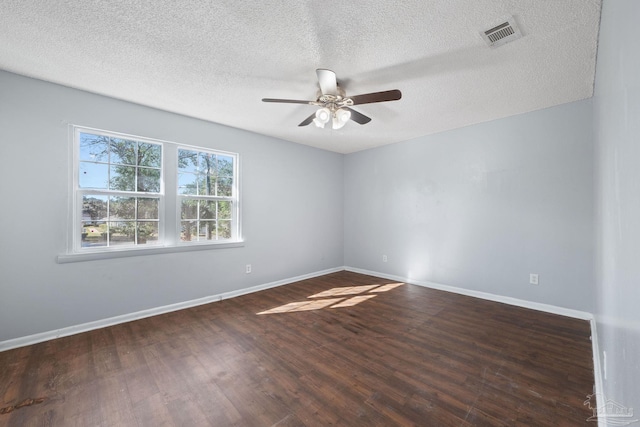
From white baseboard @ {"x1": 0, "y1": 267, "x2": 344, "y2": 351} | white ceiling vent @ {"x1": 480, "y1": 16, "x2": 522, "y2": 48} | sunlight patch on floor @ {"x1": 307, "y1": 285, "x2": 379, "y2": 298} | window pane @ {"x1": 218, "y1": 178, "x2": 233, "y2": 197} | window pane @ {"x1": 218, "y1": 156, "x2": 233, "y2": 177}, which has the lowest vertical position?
sunlight patch on floor @ {"x1": 307, "y1": 285, "x2": 379, "y2": 298}

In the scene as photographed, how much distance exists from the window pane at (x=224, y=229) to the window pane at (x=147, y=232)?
84cm

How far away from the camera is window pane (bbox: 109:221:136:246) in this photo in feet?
9.64

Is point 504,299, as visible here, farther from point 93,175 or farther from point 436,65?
point 93,175

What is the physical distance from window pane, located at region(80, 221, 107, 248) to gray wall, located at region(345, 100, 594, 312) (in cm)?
418

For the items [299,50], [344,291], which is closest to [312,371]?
[344,291]

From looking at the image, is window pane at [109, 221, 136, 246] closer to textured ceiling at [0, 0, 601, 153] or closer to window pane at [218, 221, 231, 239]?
window pane at [218, 221, 231, 239]

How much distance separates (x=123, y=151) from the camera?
3.02 m

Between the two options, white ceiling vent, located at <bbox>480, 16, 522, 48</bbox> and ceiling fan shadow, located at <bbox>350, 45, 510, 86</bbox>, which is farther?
ceiling fan shadow, located at <bbox>350, 45, 510, 86</bbox>

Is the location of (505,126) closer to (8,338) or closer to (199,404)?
(199,404)

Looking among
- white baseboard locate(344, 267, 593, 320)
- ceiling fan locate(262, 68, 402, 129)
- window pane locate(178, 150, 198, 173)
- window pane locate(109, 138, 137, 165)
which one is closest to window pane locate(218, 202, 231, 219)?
window pane locate(178, 150, 198, 173)

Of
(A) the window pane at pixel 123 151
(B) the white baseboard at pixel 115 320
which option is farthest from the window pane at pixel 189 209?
(B) the white baseboard at pixel 115 320

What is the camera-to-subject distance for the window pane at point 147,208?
3.12 m

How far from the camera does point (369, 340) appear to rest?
2504 millimetres

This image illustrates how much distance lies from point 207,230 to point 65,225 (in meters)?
1.48
